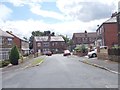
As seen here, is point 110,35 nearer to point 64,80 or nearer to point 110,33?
point 110,33

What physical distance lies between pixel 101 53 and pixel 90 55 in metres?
11.5

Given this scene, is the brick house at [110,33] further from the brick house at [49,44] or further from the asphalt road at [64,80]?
the brick house at [49,44]

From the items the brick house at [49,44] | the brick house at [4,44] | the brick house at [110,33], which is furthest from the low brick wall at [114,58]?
the brick house at [49,44]

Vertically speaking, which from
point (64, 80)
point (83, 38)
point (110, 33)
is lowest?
point (64, 80)

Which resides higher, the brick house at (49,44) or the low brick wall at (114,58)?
the brick house at (49,44)

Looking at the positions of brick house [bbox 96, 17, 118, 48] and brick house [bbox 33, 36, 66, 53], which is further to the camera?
brick house [bbox 33, 36, 66, 53]

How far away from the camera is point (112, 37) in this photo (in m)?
71.5

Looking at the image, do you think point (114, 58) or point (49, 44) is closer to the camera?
point (114, 58)

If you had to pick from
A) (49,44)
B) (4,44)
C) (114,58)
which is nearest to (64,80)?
(114,58)

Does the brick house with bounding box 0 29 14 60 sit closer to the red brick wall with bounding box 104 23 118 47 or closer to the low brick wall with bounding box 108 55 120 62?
the red brick wall with bounding box 104 23 118 47

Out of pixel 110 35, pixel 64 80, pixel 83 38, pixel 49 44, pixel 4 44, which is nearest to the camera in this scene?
pixel 64 80

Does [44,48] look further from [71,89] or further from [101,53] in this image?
[71,89]

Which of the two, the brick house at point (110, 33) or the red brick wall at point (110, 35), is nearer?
the brick house at point (110, 33)

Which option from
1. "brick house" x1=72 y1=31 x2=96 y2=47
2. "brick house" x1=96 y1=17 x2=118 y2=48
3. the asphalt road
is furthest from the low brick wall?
"brick house" x1=72 y1=31 x2=96 y2=47
